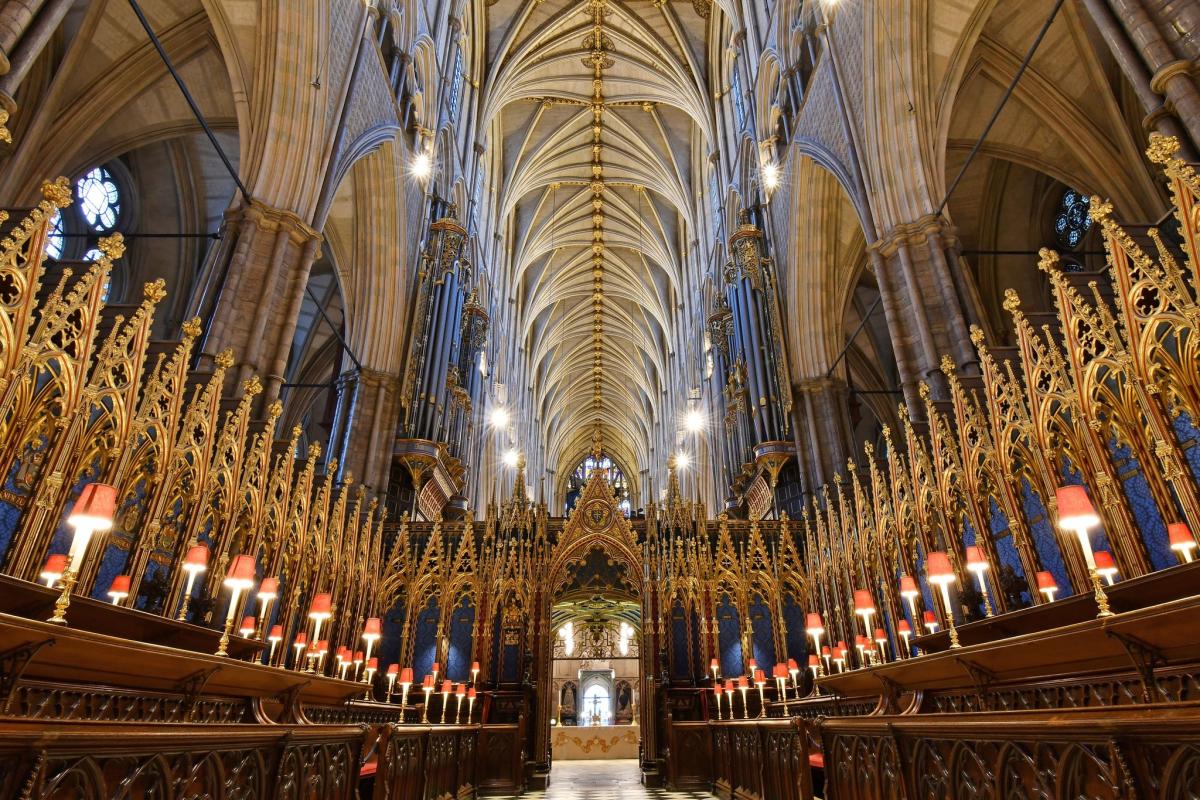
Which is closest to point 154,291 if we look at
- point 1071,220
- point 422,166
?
point 422,166

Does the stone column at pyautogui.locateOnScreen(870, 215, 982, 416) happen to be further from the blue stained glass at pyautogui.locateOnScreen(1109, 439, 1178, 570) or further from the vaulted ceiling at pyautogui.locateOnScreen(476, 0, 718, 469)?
the vaulted ceiling at pyautogui.locateOnScreen(476, 0, 718, 469)

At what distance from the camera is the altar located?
16.6 m

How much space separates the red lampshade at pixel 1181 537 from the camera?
175 inches

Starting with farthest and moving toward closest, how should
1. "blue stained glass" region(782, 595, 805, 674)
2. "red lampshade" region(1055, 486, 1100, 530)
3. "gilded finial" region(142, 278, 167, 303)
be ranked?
"blue stained glass" region(782, 595, 805, 674), "gilded finial" region(142, 278, 167, 303), "red lampshade" region(1055, 486, 1100, 530)

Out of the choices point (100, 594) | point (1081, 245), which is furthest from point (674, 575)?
point (1081, 245)

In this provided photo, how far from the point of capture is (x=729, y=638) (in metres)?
10.8

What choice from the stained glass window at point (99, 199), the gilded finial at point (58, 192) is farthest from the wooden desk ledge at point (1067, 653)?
the stained glass window at point (99, 199)

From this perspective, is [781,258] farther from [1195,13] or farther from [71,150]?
[71,150]

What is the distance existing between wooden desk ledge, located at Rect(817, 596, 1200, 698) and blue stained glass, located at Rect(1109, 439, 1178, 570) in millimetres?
3123

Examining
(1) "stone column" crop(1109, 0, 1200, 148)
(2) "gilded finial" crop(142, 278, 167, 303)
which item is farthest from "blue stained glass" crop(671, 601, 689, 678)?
(1) "stone column" crop(1109, 0, 1200, 148)

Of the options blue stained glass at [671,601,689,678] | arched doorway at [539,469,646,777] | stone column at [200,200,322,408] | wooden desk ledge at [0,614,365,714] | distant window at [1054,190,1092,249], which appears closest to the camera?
wooden desk ledge at [0,614,365,714]

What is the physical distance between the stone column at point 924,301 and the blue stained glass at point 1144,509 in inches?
77.4

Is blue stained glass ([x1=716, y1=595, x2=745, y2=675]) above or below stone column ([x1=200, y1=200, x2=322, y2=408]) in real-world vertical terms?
below

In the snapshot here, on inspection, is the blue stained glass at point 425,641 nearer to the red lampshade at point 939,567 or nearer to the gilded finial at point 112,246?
the gilded finial at point 112,246
